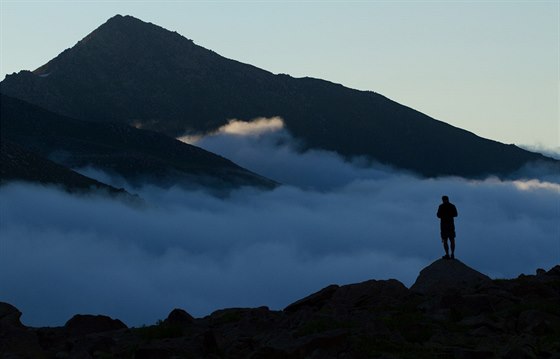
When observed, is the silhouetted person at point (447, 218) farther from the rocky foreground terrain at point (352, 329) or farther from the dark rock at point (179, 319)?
the dark rock at point (179, 319)

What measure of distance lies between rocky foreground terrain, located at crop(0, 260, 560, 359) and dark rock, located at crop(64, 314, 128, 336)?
0.09ft

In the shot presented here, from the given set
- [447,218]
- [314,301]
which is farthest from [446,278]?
[314,301]

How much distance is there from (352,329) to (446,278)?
9.64 metres

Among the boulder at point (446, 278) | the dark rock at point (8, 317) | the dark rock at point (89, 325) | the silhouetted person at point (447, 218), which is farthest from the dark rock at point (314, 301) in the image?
the dark rock at point (8, 317)

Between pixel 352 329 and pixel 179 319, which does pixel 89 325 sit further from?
pixel 352 329

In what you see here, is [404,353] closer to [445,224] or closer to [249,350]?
[249,350]

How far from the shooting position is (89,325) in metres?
26.7

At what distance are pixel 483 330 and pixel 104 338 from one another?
360 inches

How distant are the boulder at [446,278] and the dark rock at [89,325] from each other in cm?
907

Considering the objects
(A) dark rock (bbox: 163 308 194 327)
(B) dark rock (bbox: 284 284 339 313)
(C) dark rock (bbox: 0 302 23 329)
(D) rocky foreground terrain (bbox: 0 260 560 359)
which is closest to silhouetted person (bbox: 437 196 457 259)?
(D) rocky foreground terrain (bbox: 0 260 560 359)

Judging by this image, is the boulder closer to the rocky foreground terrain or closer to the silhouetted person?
the rocky foreground terrain

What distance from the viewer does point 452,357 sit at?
67.0 ft

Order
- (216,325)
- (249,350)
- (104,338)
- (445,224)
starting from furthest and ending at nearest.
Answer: (445,224) < (216,325) < (104,338) < (249,350)

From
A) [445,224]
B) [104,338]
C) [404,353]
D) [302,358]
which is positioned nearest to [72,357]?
[104,338]
